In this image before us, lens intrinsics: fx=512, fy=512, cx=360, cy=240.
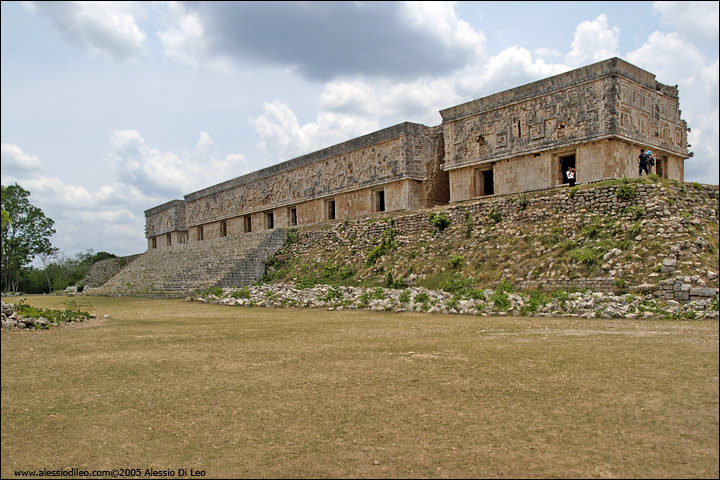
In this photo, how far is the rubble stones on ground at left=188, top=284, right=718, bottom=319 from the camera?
758 centimetres

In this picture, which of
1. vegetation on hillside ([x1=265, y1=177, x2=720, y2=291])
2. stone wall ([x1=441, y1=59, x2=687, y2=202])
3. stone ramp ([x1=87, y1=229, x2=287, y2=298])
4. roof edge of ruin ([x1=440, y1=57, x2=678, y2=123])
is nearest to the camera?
vegetation on hillside ([x1=265, y1=177, x2=720, y2=291])

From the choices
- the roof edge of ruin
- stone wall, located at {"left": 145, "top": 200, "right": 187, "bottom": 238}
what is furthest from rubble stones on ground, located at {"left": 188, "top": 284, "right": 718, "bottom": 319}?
stone wall, located at {"left": 145, "top": 200, "right": 187, "bottom": 238}

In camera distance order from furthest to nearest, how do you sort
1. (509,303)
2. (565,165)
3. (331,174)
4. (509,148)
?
1. (331,174)
2. (509,148)
3. (565,165)
4. (509,303)

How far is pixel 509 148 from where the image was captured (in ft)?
51.6

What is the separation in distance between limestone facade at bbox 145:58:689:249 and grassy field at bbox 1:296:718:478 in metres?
9.40

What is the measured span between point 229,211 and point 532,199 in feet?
70.7

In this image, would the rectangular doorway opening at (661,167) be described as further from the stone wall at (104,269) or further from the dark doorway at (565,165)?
the stone wall at (104,269)

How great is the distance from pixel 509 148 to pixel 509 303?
8.10 m

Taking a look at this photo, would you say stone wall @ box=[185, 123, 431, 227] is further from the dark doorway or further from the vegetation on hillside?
the dark doorway

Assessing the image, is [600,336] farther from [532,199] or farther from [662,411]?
[532,199]

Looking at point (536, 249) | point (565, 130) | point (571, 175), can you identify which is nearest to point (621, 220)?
point (536, 249)

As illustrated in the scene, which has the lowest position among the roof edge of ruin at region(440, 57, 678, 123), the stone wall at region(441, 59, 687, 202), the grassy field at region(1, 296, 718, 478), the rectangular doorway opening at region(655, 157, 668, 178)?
the grassy field at region(1, 296, 718, 478)

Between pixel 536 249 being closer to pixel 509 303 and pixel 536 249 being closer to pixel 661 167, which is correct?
pixel 509 303

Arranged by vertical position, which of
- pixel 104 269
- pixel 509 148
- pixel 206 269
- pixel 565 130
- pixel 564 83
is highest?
pixel 564 83
